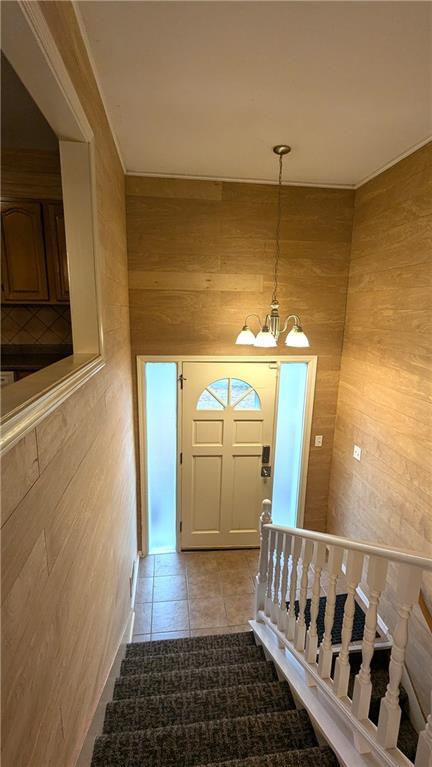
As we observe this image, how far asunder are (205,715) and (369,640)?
1.03 m

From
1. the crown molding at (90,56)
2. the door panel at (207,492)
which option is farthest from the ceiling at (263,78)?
the door panel at (207,492)

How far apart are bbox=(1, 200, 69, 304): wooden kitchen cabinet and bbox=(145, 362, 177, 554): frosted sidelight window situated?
3.60 feet

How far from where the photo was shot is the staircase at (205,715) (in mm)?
1308

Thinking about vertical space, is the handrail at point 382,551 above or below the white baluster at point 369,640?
above

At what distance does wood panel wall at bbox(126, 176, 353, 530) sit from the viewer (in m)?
2.82

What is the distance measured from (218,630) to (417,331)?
271cm

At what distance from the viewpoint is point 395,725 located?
109 centimetres

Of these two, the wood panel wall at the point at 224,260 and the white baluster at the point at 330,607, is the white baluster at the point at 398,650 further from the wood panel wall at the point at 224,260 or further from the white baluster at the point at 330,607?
the wood panel wall at the point at 224,260

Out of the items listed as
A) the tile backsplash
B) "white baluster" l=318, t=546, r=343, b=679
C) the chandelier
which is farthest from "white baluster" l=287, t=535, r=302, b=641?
the tile backsplash

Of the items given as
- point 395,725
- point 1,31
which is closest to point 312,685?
point 395,725

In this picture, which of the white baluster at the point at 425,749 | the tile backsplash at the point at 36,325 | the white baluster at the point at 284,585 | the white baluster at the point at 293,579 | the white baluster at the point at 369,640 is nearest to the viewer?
the white baluster at the point at 425,749

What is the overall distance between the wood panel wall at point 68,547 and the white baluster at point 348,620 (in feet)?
3.21

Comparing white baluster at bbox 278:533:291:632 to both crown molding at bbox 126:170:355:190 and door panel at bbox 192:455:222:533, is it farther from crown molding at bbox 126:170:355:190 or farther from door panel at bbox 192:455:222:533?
crown molding at bbox 126:170:355:190

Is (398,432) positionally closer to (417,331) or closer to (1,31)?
(417,331)
